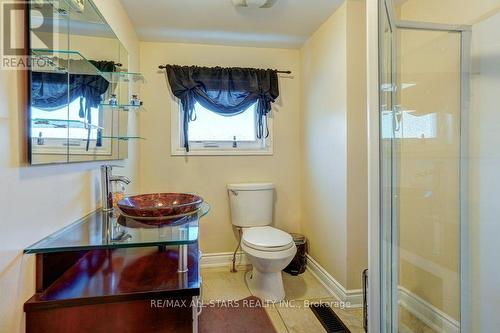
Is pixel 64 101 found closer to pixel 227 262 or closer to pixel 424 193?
pixel 424 193

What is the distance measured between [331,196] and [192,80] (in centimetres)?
155

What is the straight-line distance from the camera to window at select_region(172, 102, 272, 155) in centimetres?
263

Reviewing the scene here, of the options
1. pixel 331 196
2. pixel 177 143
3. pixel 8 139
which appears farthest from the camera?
pixel 177 143

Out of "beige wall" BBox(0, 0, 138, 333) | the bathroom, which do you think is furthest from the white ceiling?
"beige wall" BBox(0, 0, 138, 333)

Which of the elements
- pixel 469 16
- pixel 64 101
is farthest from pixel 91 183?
pixel 469 16

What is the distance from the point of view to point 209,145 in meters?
2.69

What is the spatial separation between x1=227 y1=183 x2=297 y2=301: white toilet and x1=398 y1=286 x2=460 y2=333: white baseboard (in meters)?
0.76

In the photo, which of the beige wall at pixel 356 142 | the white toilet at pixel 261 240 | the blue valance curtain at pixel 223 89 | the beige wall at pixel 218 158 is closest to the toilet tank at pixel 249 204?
the white toilet at pixel 261 240

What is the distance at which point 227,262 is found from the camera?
107 inches

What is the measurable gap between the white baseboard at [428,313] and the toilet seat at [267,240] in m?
0.78

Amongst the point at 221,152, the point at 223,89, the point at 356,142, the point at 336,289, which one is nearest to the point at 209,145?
the point at 221,152

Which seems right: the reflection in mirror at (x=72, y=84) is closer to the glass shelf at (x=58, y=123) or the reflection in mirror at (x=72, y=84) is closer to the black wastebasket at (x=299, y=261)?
the glass shelf at (x=58, y=123)

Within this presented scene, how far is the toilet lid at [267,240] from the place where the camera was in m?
2.02

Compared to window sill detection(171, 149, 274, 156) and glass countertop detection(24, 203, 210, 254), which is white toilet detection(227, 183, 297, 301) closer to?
window sill detection(171, 149, 274, 156)
